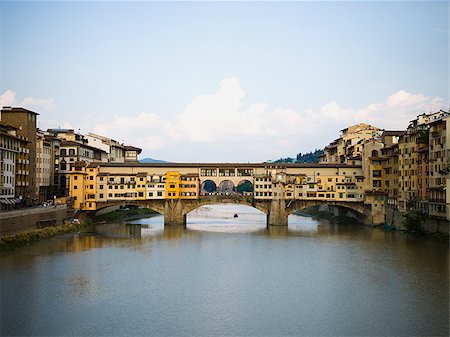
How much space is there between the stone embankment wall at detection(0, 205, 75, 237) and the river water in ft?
5.94

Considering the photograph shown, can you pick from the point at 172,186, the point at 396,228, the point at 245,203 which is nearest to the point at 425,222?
the point at 396,228

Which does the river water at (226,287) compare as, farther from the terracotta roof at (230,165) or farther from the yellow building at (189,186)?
the terracotta roof at (230,165)

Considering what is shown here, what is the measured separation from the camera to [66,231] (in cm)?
4338

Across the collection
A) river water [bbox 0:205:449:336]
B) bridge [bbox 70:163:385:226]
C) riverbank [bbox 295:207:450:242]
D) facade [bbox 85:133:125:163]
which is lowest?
river water [bbox 0:205:449:336]

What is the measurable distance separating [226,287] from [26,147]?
29.5 m

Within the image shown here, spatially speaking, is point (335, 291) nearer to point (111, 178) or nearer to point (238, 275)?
point (238, 275)

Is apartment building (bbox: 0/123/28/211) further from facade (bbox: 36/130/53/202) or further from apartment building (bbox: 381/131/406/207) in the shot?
apartment building (bbox: 381/131/406/207)

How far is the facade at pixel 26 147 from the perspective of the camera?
47062 mm

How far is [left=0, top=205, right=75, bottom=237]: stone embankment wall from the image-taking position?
Result: 34.4 m

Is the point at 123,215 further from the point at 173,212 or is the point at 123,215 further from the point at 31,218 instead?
the point at 31,218

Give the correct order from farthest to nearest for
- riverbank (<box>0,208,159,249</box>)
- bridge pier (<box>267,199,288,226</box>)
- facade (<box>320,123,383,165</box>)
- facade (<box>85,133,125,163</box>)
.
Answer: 1. facade (<box>85,133,125,163</box>)
2. facade (<box>320,123,383,165</box>)
3. bridge pier (<box>267,199,288,226</box>)
4. riverbank (<box>0,208,159,249</box>)

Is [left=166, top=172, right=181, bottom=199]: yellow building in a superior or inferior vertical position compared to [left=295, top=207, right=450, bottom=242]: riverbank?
superior

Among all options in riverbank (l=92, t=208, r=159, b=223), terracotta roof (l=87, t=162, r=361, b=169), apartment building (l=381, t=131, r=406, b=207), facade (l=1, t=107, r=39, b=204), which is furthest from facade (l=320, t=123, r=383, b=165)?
facade (l=1, t=107, r=39, b=204)

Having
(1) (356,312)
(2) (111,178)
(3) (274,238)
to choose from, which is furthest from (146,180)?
(1) (356,312)
